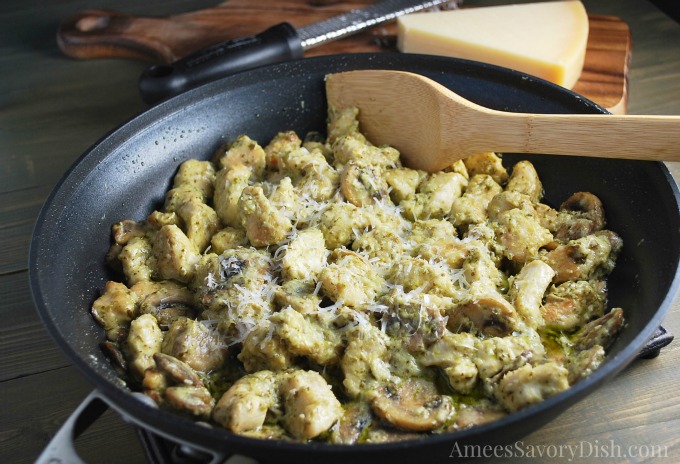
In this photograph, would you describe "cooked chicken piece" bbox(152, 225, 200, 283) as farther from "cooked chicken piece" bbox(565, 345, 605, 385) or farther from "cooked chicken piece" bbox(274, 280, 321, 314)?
"cooked chicken piece" bbox(565, 345, 605, 385)

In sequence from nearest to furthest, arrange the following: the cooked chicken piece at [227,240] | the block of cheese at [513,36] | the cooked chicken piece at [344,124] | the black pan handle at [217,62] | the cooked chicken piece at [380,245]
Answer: the cooked chicken piece at [380,245] < the cooked chicken piece at [227,240] < the cooked chicken piece at [344,124] < the black pan handle at [217,62] < the block of cheese at [513,36]

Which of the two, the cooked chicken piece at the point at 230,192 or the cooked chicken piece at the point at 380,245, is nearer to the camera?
the cooked chicken piece at the point at 380,245

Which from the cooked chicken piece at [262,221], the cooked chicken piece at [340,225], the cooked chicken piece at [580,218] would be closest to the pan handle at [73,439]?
the cooked chicken piece at [262,221]

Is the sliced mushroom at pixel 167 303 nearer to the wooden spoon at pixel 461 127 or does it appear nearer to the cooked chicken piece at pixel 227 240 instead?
the cooked chicken piece at pixel 227 240

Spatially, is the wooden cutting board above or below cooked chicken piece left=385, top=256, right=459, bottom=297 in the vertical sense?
above

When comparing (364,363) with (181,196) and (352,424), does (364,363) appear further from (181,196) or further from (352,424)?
(181,196)

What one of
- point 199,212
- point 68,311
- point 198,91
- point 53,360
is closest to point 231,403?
point 68,311

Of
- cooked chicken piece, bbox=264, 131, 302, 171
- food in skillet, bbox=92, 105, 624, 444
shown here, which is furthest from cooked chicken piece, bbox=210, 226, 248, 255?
cooked chicken piece, bbox=264, 131, 302, 171

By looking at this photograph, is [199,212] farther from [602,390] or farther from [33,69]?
[33,69]
